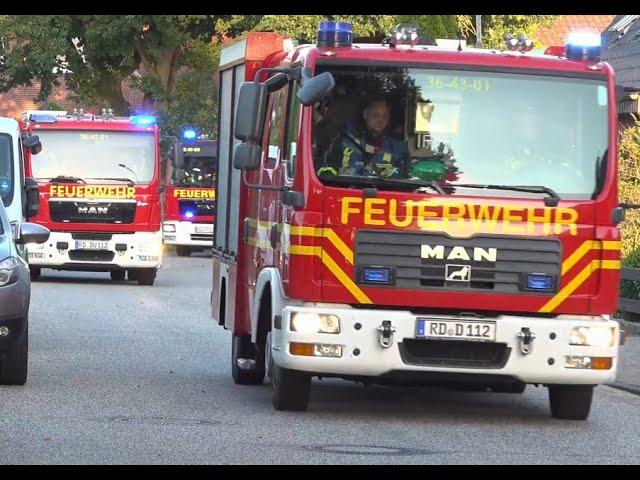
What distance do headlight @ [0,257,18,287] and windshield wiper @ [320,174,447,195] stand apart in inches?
118

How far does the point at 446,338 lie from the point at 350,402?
1.85 m

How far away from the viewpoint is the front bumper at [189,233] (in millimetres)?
42188

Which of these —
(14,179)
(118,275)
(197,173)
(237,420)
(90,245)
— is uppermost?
(197,173)

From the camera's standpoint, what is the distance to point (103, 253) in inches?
1168

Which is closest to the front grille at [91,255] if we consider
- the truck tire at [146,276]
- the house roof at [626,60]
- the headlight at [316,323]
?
the truck tire at [146,276]

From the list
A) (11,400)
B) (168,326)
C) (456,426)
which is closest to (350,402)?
(456,426)

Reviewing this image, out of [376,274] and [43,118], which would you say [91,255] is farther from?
[376,274]

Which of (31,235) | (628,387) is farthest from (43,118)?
(628,387)

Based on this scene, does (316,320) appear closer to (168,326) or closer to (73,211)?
(168,326)

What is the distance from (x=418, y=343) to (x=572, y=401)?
56.9 inches

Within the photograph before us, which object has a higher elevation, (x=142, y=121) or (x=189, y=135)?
(x=189, y=135)

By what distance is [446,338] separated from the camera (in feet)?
37.8

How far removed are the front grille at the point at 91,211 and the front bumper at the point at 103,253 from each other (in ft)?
0.93

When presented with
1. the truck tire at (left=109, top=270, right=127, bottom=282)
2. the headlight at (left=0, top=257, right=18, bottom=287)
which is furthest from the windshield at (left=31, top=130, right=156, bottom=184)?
the headlight at (left=0, top=257, right=18, bottom=287)
